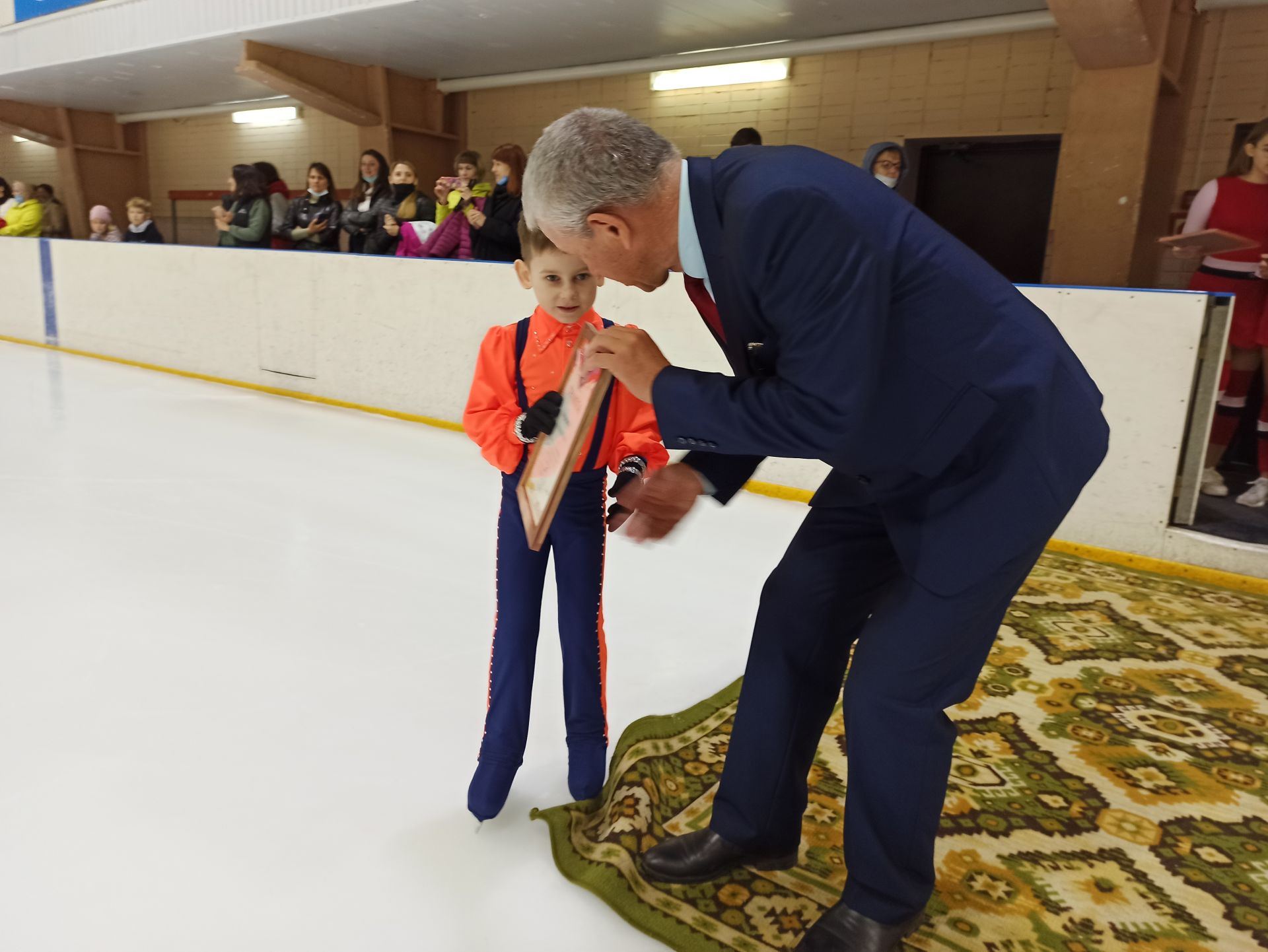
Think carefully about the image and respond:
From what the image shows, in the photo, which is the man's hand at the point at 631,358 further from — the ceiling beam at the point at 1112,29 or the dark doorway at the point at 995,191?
the dark doorway at the point at 995,191

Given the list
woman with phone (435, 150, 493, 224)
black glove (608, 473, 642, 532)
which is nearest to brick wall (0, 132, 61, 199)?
woman with phone (435, 150, 493, 224)

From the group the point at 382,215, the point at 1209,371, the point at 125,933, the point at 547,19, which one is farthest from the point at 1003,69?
the point at 125,933

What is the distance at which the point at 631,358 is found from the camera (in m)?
1.22

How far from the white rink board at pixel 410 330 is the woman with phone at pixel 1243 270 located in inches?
23.4

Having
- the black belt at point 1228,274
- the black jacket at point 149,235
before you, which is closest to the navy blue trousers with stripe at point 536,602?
the black belt at point 1228,274

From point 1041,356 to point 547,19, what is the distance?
6.85 meters

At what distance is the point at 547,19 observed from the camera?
7020 mm

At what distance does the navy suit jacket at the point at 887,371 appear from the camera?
106 centimetres

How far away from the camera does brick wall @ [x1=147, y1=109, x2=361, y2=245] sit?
1062 cm

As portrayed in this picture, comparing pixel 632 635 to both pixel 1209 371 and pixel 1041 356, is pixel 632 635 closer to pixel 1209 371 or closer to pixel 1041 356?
pixel 1041 356

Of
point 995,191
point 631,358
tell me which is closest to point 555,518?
point 631,358

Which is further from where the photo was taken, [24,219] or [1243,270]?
[24,219]

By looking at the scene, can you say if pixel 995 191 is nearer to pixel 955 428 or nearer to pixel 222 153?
pixel 955 428

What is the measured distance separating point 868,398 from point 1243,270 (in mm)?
3849
